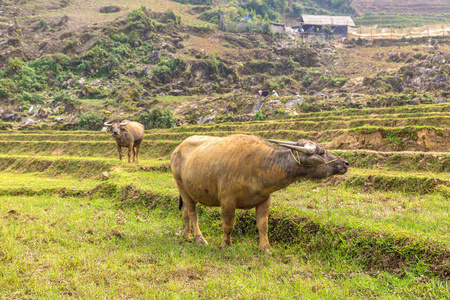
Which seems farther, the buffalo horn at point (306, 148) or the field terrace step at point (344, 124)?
the field terrace step at point (344, 124)

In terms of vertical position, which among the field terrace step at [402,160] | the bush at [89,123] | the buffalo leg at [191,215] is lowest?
the bush at [89,123]

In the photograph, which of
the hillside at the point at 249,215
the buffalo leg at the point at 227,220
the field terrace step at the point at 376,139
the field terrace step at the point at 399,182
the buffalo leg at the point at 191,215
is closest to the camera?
the hillside at the point at 249,215

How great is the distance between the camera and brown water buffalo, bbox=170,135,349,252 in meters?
5.00

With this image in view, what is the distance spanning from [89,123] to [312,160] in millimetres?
38921

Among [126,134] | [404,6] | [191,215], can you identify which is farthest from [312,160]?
[404,6]

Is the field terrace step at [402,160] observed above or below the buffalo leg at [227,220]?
below

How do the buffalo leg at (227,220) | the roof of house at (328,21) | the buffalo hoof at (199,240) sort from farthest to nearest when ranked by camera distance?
1. the roof of house at (328,21)
2. the buffalo hoof at (199,240)
3. the buffalo leg at (227,220)

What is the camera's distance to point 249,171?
203 inches

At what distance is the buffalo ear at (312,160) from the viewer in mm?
4855

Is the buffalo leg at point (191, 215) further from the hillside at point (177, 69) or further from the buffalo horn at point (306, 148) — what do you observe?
the hillside at point (177, 69)

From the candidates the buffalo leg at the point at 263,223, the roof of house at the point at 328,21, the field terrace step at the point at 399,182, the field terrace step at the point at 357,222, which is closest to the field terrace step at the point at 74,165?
the field terrace step at the point at 357,222

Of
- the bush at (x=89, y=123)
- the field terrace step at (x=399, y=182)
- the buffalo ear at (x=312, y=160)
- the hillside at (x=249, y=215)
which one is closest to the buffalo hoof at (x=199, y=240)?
the hillside at (x=249, y=215)

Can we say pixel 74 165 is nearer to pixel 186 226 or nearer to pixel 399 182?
pixel 186 226

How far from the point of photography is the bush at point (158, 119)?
33.6 m
